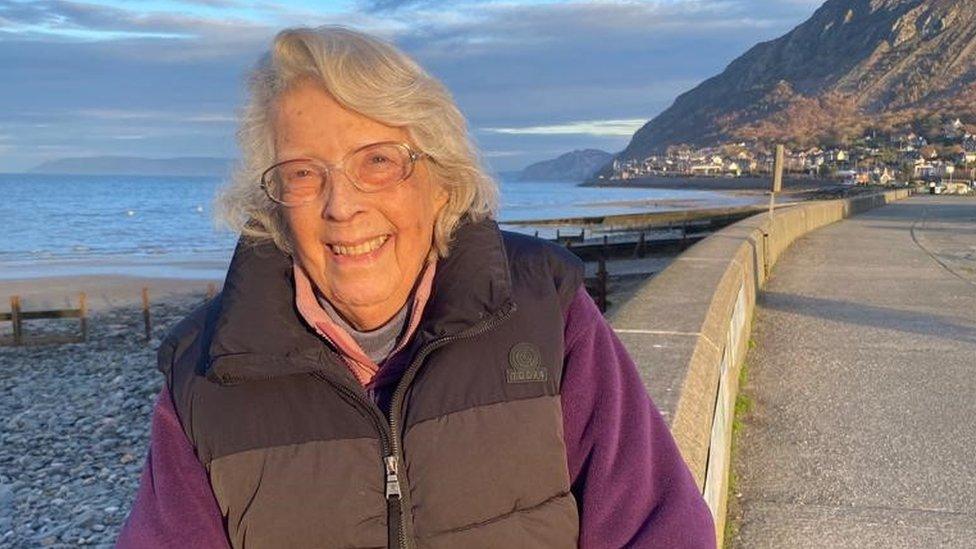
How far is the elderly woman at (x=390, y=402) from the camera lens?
206 centimetres

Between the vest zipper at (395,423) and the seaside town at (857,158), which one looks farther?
the seaside town at (857,158)

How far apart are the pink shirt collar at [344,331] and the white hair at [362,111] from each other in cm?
13

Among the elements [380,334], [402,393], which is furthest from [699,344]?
[402,393]

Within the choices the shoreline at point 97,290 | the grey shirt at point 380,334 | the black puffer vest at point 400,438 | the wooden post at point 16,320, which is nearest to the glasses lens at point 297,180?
the grey shirt at point 380,334

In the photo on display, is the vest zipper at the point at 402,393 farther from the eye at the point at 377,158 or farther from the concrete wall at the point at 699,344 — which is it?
the concrete wall at the point at 699,344

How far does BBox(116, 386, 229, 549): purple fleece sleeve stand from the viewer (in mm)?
2119

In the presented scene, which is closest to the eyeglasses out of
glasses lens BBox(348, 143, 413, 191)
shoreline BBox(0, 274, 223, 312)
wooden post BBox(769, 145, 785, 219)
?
glasses lens BBox(348, 143, 413, 191)

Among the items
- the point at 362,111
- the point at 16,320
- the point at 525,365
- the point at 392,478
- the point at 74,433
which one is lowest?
the point at 74,433

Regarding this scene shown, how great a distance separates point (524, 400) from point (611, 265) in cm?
2573

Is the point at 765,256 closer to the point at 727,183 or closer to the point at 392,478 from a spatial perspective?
the point at 392,478

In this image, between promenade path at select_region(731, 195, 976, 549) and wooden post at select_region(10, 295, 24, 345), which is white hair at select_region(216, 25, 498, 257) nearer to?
promenade path at select_region(731, 195, 976, 549)

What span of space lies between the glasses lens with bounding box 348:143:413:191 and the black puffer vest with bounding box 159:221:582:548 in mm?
384

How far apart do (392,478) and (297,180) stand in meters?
0.77

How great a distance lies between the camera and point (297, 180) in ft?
7.91
